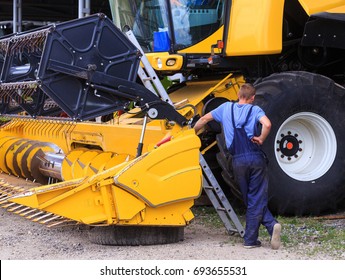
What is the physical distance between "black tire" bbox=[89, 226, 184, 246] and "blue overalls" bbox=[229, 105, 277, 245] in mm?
621

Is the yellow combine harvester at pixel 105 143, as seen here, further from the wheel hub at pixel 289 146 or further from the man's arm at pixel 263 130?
the wheel hub at pixel 289 146

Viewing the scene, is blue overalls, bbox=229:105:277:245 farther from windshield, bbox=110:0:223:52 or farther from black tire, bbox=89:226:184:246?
windshield, bbox=110:0:223:52

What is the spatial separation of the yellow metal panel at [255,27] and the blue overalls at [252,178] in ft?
5.59

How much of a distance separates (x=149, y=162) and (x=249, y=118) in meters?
0.83

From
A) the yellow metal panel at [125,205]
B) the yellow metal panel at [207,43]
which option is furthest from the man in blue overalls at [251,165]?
the yellow metal panel at [207,43]

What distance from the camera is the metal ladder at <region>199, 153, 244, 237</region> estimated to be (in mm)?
5266

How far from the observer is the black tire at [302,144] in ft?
19.4

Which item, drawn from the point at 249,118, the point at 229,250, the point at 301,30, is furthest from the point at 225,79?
the point at 229,250

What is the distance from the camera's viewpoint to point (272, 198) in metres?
5.89

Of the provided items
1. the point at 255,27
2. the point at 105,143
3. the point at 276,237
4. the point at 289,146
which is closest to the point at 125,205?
the point at 276,237

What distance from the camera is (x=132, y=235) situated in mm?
5047

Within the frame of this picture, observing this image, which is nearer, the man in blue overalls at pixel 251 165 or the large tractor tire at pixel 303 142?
the man in blue overalls at pixel 251 165

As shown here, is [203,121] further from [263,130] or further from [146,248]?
[146,248]

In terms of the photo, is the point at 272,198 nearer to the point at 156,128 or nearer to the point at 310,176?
the point at 310,176
